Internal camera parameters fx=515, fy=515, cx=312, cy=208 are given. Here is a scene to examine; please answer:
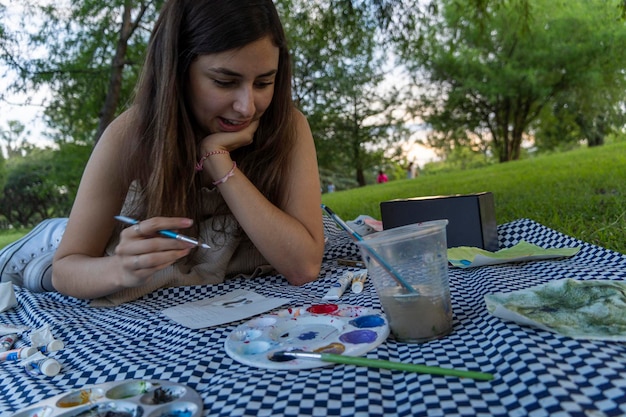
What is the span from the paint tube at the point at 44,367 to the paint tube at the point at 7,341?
24cm

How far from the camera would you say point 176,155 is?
1.73 metres

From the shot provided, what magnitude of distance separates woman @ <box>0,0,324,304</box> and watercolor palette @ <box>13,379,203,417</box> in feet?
2.20

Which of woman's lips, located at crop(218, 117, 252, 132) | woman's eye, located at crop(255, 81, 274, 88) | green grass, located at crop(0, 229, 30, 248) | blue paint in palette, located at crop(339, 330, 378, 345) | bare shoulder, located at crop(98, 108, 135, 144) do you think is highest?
woman's eye, located at crop(255, 81, 274, 88)

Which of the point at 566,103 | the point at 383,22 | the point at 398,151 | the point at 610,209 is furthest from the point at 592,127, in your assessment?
the point at 610,209

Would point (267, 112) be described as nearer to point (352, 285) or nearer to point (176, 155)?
point (176, 155)

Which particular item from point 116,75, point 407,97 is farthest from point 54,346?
point 407,97

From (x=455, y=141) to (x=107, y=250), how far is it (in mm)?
19649

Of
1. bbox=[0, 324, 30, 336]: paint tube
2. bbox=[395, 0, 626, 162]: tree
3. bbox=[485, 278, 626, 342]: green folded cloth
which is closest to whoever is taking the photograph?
bbox=[485, 278, 626, 342]: green folded cloth

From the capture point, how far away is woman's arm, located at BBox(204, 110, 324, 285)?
1660 mm

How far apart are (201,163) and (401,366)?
1.11m

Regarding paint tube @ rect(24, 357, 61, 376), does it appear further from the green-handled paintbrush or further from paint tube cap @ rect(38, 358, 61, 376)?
the green-handled paintbrush

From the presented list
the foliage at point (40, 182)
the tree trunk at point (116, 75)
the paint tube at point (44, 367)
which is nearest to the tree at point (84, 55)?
the tree trunk at point (116, 75)

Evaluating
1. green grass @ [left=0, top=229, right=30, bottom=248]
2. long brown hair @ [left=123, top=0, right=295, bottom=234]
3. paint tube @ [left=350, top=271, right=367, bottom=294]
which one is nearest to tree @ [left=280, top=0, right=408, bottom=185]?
green grass @ [left=0, top=229, right=30, bottom=248]

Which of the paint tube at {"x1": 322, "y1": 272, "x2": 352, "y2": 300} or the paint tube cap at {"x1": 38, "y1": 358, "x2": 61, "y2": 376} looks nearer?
the paint tube cap at {"x1": 38, "y1": 358, "x2": 61, "y2": 376}
